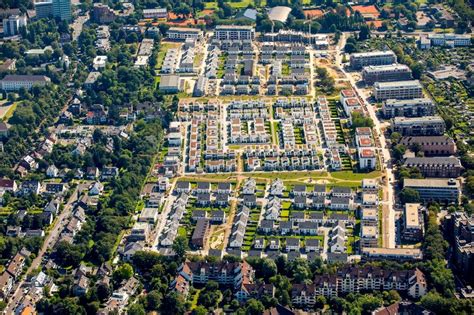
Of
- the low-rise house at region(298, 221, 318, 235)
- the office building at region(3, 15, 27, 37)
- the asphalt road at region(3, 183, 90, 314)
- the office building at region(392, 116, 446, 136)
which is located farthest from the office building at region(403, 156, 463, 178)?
the office building at region(3, 15, 27, 37)

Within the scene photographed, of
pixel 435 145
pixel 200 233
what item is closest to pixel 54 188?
pixel 200 233

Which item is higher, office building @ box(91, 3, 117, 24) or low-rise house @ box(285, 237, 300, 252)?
low-rise house @ box(285, 237, 300, 252)

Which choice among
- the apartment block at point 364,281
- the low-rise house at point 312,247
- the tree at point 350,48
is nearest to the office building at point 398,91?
the tree at point 350,48

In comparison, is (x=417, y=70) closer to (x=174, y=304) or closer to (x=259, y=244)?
(x=259, y=244)

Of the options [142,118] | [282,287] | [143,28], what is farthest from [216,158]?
[143,28]

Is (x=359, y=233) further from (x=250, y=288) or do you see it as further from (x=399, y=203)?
(x=250, y=288)

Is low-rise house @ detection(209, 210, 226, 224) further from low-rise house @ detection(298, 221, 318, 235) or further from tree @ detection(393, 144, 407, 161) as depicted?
tree @ detection(393, 144, 407, 161)
